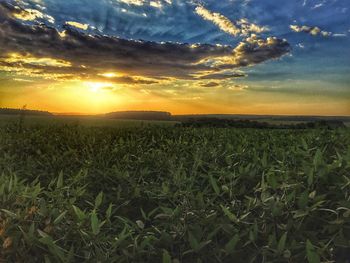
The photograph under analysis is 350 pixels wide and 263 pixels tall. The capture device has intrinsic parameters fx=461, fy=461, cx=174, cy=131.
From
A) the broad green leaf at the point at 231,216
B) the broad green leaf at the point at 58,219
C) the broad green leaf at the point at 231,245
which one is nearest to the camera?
the broad green leaf at the point at 231,245

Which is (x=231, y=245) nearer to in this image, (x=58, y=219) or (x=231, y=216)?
(x=231, y=216)

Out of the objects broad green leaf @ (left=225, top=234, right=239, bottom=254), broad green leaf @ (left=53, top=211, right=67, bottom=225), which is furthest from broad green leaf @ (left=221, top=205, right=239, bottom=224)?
broad green leaf @ (left=53, top=211, right=67, bottom=225)

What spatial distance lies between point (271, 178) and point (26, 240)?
62.5 inches

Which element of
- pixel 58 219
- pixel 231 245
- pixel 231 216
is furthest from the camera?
pixel 58 219

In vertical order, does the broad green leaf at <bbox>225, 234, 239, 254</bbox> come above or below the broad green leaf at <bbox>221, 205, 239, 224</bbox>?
below

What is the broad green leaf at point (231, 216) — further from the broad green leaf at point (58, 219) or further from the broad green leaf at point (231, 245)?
the broad green leaf at point (58, 219)

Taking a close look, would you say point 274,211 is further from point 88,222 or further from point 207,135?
point 207,135

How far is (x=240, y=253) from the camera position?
264 cm

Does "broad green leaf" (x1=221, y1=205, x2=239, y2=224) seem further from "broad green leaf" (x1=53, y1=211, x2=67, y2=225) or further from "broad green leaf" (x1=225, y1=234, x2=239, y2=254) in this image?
"broad green leaf" (x1=53, y1=211, x2=67, y2=225)

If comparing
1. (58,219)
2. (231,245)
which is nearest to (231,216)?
(231,245)

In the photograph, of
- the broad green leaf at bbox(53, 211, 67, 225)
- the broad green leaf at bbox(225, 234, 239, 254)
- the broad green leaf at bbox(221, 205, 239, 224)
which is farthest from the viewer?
the broad green leaf at bbox(53, 211, 67, 225)

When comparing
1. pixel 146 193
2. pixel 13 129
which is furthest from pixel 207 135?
pixel 146 193

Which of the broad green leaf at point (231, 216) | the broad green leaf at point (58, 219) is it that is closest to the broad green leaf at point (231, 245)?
the broad green leaf at point (231, 216)

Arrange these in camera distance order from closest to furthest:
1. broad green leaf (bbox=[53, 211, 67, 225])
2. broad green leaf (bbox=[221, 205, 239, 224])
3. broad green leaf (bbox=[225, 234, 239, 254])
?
1. broad green leaf (bbox=[225, 234, 239, 254])
2. broad green leaf (bbox=[221, 205, 239, 224])
3. broad green leaf (bbox=[53, 211, 67, 225])
